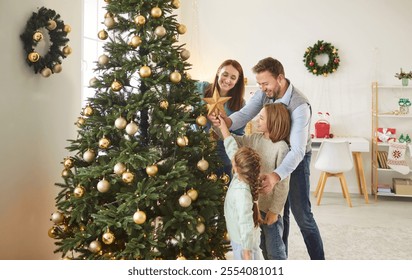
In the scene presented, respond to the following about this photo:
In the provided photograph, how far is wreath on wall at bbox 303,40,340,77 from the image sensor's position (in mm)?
4891

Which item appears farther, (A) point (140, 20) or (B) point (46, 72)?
(B) point (46, 72)

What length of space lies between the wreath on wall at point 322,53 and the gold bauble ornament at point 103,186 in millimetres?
3643

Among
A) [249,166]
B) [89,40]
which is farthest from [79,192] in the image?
[89,40]

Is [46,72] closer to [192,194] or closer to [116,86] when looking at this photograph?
[116,86]

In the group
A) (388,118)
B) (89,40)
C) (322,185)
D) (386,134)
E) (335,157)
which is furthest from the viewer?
(388,118)

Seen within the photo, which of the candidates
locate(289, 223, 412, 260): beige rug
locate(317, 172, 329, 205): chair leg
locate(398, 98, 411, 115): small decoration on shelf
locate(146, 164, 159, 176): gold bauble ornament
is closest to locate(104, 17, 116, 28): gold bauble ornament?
locate(146, 164, 159, 176): gold bauble ornament

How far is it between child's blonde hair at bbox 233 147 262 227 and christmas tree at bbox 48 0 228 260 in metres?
0.16

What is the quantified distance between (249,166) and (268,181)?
0.13 metres

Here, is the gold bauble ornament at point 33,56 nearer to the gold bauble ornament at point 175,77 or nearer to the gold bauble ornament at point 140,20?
the gold bauble ornament at point 140,20

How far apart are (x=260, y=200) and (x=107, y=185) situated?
0.68m

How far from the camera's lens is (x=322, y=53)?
195 inches

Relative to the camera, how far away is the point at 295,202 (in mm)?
2287

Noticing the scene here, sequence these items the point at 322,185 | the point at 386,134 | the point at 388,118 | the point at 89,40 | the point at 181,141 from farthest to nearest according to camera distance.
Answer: the point at 388,118
the point at 386,134
the point at 322,185
the point at 89,40
the point at 181,141

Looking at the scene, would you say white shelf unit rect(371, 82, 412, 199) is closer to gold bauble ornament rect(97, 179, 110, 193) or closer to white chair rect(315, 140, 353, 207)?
white chair rect(315, 140, 353, 207)
